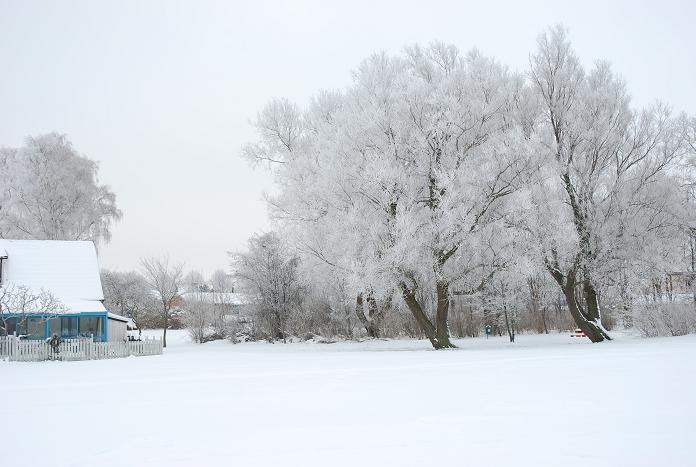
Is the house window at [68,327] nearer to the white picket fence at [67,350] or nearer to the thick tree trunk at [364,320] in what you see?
the white picket fence at [67,350]

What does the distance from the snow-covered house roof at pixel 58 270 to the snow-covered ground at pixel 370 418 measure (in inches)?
679

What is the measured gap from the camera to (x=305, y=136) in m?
35.5

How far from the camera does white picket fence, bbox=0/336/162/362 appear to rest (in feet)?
79.1

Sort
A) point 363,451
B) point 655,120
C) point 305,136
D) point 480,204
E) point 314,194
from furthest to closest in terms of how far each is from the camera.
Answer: point 305,136, point 314,194, point 655,120, point 480,204, point 363,451

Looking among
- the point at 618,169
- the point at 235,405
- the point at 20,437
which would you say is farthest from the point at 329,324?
the point at 20,437

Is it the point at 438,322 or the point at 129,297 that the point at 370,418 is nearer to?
the point at 438,322

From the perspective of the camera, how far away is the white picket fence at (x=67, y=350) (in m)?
24.1

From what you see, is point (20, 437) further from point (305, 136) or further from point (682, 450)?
point (305, 136)

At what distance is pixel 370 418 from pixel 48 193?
3871 centimetres

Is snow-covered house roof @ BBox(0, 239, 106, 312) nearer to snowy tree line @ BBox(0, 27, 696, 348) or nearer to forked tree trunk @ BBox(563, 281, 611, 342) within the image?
snowy tree line @ BBox(0, 27, 696, 348)

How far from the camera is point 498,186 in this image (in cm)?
2427

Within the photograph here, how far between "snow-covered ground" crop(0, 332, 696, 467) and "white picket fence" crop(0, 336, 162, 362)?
1068 centimetres

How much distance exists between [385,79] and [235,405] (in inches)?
753

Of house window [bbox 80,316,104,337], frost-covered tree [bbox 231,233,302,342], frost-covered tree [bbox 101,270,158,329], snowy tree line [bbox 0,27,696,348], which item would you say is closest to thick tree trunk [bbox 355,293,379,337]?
frost-covered tree [bbox 231,233,302,342]
